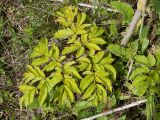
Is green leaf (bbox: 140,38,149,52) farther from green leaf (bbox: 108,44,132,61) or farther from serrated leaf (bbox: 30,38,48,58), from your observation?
serrated leaf (bbox: 30,38,48,58)

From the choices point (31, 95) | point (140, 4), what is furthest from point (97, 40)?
point (31, 95)

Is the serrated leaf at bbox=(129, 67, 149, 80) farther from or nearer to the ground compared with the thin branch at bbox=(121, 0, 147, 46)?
nearer to the ground

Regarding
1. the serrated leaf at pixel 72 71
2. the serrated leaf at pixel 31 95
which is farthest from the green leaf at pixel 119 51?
the serrated leaf at pixel 31 95

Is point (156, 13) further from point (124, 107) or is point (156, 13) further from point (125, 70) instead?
point (124, 107)

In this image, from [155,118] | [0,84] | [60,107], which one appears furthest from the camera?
[0,84]

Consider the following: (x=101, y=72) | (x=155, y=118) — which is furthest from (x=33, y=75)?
(x=155, y=118)

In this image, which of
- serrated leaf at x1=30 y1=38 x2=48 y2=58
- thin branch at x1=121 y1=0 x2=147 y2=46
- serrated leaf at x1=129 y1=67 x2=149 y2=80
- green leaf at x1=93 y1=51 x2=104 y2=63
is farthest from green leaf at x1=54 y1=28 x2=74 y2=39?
serrated leaf at x1=129 y1=67 x2=149 y2=80
